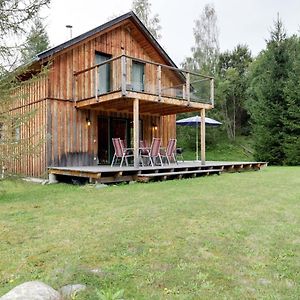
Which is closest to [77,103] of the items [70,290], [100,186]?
[100,186]

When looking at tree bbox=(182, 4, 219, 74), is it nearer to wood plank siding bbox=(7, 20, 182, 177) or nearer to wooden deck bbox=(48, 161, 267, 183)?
wood plank siding bbox=(7, 20, 182, 177)

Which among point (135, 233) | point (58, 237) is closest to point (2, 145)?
point (58, 237)

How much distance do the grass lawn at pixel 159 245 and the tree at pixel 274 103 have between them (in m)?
12.0

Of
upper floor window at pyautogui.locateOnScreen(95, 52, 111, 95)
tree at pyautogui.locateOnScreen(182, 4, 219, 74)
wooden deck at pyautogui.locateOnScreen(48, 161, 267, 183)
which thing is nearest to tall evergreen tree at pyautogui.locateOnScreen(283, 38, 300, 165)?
wooden deck at pyautogui.locateOnScreen(48, 161, 267, 183)

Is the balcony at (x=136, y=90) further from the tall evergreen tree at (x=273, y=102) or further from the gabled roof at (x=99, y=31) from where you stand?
the tall evergreen tree at (x=273, y=102)

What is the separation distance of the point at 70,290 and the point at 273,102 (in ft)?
55.9

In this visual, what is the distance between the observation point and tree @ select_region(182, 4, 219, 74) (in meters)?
26.9

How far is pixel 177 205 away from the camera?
560cm

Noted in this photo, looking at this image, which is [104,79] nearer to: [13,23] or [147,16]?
[13,23]

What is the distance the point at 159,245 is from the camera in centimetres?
352

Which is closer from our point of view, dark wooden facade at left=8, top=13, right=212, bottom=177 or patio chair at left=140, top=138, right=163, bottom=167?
dark wooden facade at left=8, top=13, right=212, bottom=177

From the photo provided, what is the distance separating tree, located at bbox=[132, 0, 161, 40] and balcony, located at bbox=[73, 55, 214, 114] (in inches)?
518

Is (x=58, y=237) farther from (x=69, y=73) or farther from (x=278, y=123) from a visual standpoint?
(x=278, y=123)

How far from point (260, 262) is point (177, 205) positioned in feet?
8.56
